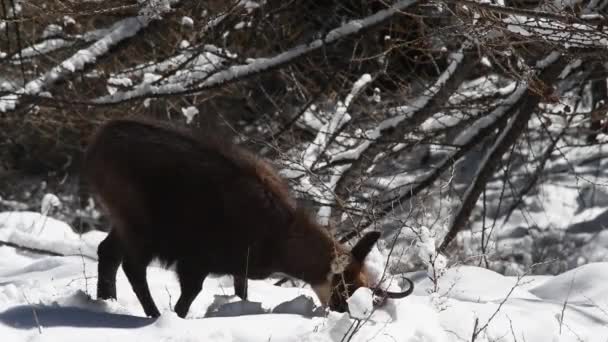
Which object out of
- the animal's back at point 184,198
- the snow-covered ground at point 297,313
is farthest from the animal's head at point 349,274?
the animal's back at point 184,198

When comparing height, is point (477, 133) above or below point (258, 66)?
below

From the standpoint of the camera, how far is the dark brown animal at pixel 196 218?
17.2 ft

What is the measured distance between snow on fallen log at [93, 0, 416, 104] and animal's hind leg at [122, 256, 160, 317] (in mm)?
2455

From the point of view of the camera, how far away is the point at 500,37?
18.7 ft

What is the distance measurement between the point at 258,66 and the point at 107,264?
2.69 metres

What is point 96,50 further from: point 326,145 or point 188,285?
point 188,285

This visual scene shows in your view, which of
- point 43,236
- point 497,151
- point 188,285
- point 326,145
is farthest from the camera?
point 43,236

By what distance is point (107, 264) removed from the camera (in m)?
5.60

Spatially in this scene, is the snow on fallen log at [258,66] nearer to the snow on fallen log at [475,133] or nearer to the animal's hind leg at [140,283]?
the snow on fallen log at [475,133]

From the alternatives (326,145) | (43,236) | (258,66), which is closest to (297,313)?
(258,66)

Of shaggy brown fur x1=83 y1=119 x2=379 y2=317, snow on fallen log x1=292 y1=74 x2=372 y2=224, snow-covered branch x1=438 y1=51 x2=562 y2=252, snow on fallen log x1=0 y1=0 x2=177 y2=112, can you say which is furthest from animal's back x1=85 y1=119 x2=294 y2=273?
snow-covered branch x1=438 y1=51 x2=562 y2=252

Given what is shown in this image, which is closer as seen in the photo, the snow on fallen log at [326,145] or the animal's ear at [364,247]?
the animal's ear at [364,247]

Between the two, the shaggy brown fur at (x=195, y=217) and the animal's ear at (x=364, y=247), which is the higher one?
the shaggy brown fur at (x=195, y=217)

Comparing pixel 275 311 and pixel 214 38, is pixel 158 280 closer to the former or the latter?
pixel 275 311
